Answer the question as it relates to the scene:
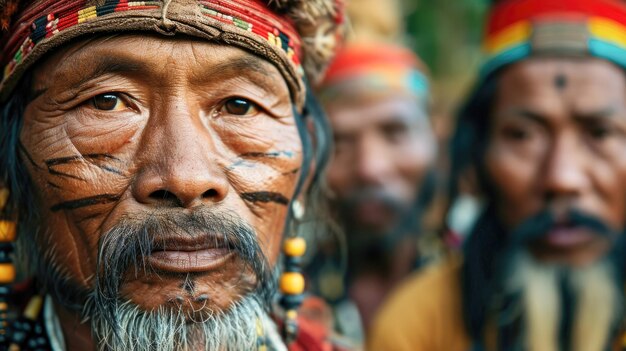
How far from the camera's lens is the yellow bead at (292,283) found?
2.57 metres

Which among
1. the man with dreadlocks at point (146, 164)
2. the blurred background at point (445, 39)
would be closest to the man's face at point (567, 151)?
the man with dreadlocks at point (146, 164)

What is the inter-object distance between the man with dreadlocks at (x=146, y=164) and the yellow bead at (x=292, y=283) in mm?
Result: 207

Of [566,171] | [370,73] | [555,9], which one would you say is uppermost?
[555,9]

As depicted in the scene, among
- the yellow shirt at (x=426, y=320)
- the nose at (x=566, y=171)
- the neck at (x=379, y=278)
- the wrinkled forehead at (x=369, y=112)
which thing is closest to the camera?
the nose at (x=566, y=171)

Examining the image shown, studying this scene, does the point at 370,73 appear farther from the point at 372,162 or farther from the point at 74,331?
the point at 74,331

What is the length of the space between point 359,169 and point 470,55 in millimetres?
5886

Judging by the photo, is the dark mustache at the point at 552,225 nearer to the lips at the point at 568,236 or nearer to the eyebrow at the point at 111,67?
the lips at the point at 568,236

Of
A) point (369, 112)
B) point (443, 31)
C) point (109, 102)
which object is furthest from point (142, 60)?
point (443, 31)

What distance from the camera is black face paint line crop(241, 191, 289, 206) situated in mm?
2246

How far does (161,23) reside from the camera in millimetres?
2111

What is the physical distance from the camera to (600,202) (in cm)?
341

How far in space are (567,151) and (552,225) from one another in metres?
0.35

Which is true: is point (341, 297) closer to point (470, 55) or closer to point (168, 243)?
point (168, 243)

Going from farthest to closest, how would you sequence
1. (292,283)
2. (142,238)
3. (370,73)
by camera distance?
(370,73) → (292,283) → (142,238)
